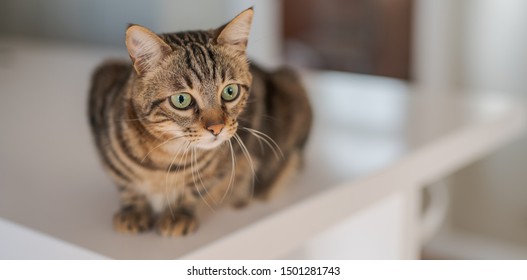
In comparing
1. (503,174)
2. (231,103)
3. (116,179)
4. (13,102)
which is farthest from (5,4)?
(503,174)

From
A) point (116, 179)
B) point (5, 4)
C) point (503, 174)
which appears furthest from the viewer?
point (503, 174)

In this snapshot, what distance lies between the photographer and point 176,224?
543 mm

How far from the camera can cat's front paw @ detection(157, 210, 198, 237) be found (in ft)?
1.78

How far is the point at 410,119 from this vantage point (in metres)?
0.94

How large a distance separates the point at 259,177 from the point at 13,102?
12.6 inches

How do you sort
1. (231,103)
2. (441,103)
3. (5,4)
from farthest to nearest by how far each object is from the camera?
(441,103) < (5,4) < (231,103)

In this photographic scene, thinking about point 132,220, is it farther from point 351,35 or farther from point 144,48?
point 351,35

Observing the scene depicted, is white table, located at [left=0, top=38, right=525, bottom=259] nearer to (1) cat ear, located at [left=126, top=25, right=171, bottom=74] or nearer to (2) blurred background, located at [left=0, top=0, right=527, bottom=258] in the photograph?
(1) cat ear, located at [left=126, top=25, right=171, bottom=74]

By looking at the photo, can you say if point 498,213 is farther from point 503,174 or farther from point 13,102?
point 13,102

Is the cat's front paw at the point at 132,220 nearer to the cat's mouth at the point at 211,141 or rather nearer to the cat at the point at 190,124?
the cat at the point at 190,124

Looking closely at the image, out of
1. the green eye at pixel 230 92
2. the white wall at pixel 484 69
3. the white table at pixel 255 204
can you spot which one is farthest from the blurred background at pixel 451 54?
the green eye at pixel 230 92

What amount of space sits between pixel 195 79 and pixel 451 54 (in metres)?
1.52

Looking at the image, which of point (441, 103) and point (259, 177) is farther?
point (441, 103)

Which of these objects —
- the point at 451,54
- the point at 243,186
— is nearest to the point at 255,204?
the point at 243,186
